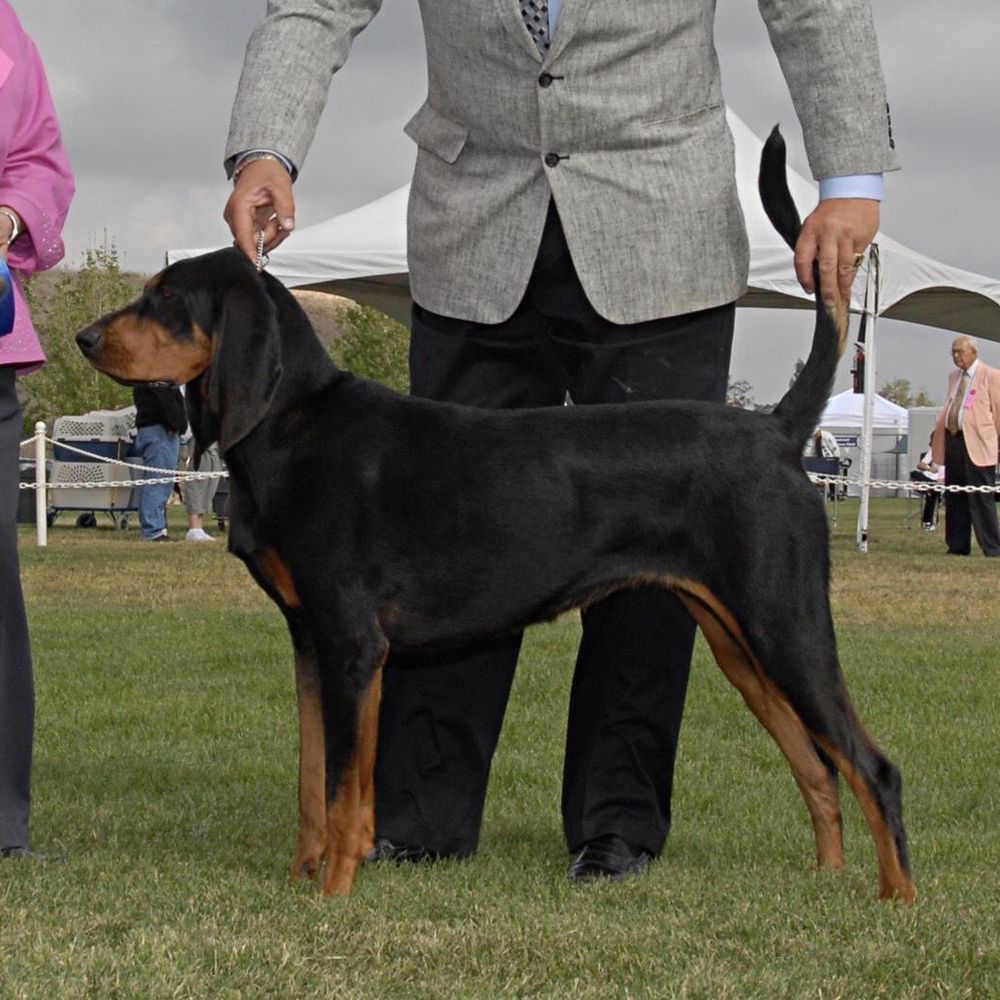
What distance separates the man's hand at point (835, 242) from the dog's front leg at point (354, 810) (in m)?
1.43

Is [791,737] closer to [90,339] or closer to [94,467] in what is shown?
[90,339]

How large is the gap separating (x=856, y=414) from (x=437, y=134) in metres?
40.2

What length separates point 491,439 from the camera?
376 cm

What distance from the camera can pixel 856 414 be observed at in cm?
4309

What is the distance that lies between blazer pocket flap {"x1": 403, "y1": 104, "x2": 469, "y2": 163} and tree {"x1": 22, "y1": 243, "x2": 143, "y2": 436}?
4116 centimetres

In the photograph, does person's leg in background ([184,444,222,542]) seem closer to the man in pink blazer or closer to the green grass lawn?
the man in pink blazer

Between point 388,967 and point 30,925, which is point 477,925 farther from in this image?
point 30,925

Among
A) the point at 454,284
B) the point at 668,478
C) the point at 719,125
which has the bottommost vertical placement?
the point at 668,478

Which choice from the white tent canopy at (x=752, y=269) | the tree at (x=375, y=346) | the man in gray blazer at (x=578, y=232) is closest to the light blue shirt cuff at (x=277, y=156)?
the man in gray blazer at (x=578, y=232)

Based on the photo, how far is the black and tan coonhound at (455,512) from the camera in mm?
3643

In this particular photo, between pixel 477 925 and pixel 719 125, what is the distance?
215 cm

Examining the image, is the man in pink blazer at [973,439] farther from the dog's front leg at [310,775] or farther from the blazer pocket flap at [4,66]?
the blazer pocket flap at [4,66]

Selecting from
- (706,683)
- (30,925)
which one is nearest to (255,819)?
(30,925)

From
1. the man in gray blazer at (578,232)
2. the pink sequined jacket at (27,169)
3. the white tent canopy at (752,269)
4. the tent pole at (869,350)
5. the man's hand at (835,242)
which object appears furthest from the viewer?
the tent pole at (869,350)
